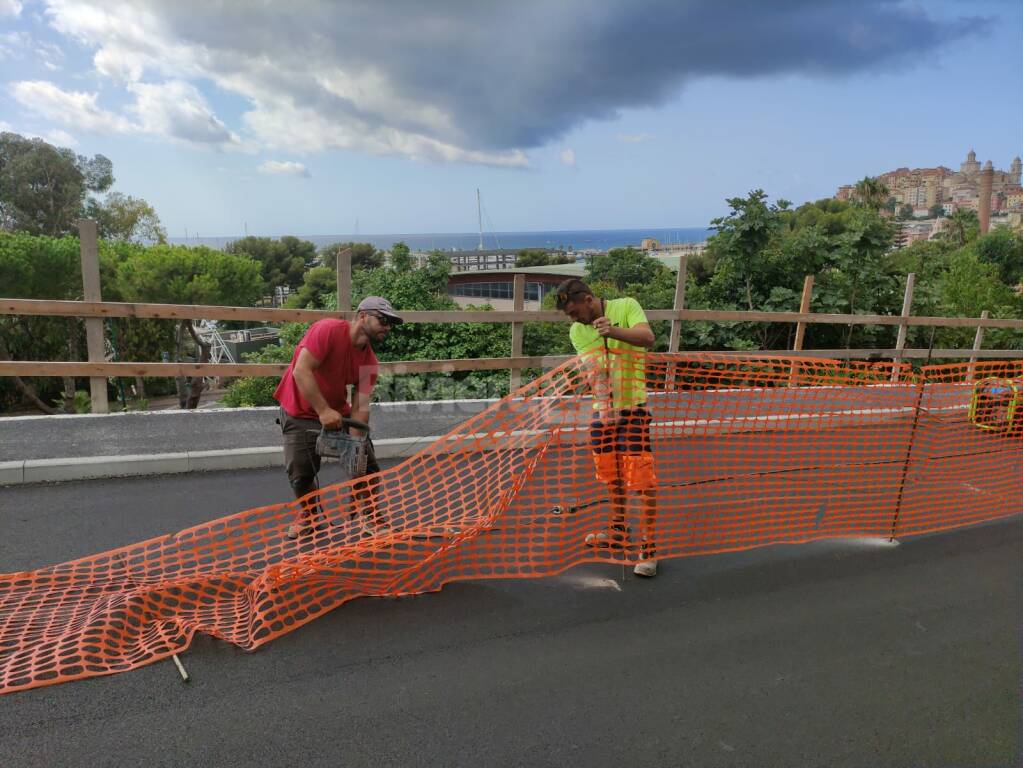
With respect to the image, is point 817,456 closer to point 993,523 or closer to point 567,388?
point 993,523

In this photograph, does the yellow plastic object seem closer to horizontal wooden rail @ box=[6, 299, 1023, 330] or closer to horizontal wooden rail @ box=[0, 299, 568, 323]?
horizontal wooden rail @ box=[6, 299, 1023, 330]

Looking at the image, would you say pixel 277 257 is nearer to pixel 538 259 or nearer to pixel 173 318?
pixel 538 259

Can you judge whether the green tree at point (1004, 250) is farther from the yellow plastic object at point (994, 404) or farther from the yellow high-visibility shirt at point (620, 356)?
the yellow high-visibility shirt at point (620, 356)

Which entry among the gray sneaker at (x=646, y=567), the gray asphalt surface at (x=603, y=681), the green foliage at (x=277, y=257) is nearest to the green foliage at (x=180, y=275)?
the gray asphalt surface at (x=603, y=681)

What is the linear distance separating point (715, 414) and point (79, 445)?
20.3 ft

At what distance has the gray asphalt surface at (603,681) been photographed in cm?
273

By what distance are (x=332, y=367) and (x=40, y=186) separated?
214ft

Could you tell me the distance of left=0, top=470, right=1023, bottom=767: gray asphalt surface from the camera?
2.73m

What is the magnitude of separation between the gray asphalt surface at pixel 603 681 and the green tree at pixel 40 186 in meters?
62.2

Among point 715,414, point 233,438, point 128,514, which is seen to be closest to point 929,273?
point 715,414

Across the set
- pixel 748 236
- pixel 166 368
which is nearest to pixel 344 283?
pixel 166 368

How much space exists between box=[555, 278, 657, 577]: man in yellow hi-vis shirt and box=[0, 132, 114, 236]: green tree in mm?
62083

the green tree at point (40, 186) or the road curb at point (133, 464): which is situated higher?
the green tree at point (40, 186)

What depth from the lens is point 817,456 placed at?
6.29 metres
